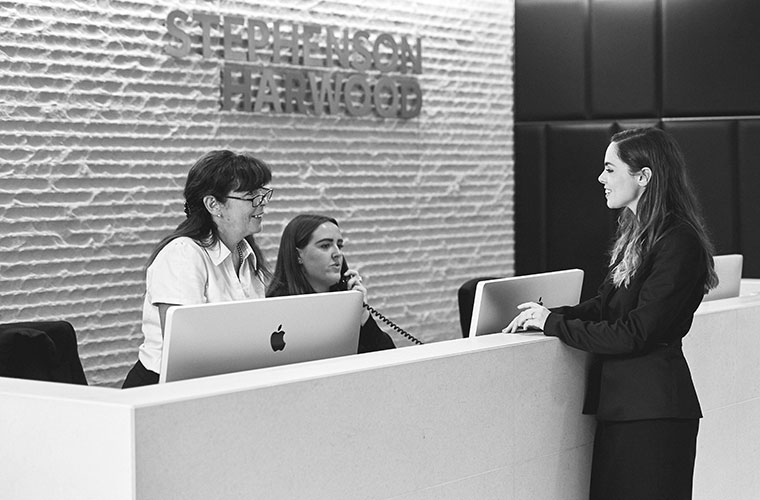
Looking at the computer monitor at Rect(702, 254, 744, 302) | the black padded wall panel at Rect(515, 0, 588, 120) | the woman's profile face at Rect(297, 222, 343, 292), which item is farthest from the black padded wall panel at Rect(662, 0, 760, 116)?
the woman's profile face at Rect(297, 222, 343, 292)

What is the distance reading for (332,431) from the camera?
247 centimetres

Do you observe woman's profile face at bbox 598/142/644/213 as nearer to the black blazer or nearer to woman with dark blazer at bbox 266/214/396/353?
the black blazer

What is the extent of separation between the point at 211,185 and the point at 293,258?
2.07 ft

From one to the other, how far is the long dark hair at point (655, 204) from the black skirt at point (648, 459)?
400 mm

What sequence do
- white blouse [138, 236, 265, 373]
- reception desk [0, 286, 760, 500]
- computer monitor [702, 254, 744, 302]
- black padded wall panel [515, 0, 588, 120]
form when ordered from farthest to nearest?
black padded wall panel [515, 0, 588, 120] < computer monitor [702, 254, 744, 302] < white blouse [138, 236, 265, 373] < reception desk [0, 286, 760, 500]

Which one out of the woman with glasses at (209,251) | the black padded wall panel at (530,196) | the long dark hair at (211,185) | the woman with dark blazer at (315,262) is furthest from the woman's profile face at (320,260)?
the black padded wall panel at (530,196)

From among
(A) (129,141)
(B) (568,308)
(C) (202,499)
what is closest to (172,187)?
(A) (129,141)

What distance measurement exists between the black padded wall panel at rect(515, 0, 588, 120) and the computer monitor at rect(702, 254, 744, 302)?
125 inches

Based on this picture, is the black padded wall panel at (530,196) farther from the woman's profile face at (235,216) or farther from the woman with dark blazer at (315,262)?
the woman's profile face at (235,216)

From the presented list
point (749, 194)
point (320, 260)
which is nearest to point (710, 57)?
point (749, 194)

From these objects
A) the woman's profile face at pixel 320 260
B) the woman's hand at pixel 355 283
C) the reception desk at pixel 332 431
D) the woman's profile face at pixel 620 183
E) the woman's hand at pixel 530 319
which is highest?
the woman's profile face at pixel 620 183

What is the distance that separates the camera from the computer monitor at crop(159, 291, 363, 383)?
7.88ft

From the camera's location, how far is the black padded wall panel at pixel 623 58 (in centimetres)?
738

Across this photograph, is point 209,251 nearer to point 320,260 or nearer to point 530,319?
point 320,260
